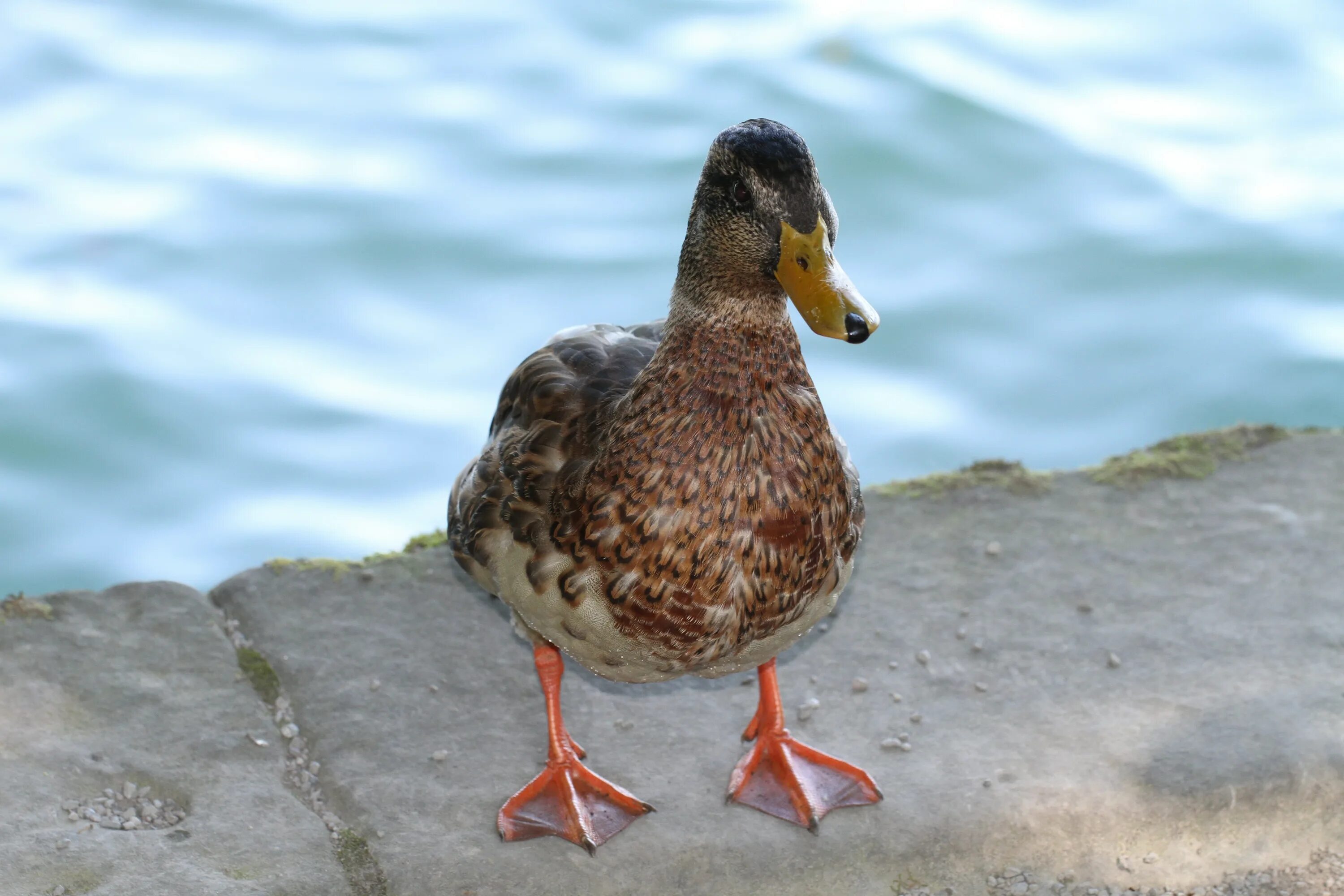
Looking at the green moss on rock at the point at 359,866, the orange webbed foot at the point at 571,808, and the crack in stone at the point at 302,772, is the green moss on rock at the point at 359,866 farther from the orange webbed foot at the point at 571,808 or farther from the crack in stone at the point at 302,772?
the orange webbed foot at the point at 571,808

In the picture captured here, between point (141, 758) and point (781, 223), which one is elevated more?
point (781, 223)

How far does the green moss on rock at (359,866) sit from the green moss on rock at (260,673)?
0.50 metres

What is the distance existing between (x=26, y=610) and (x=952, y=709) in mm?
Answer: 2100

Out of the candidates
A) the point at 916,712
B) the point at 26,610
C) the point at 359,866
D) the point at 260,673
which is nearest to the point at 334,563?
the point at 260,673

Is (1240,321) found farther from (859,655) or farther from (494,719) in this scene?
(494,719)

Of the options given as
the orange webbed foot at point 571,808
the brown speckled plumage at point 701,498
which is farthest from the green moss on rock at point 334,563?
the brown speckled plumage at point 701,498

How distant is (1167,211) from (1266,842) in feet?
15.4

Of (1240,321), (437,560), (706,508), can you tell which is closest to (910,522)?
(437,560)

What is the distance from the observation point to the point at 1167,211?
7148mm

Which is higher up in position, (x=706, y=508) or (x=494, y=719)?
(x=706, y=508)

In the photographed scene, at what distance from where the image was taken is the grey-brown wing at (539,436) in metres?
2.75

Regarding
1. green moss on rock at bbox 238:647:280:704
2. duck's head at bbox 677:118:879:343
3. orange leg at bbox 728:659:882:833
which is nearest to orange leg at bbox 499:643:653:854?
orange leg at bbox 728:659:882:833

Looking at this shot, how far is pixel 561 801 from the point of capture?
9.77ft

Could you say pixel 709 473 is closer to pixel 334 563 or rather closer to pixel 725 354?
pixel 725 354
